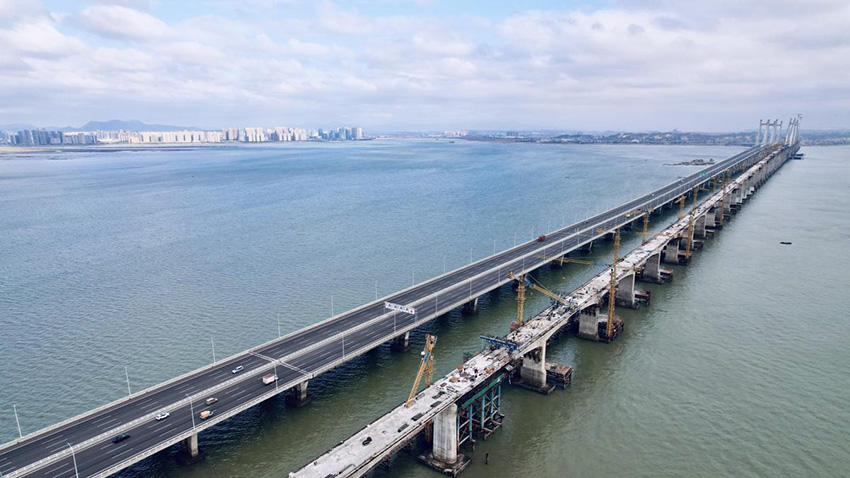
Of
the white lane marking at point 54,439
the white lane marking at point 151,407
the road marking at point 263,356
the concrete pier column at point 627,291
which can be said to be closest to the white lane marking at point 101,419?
the white lane marking at point 54,439

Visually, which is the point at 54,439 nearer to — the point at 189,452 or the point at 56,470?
the point at 56,470

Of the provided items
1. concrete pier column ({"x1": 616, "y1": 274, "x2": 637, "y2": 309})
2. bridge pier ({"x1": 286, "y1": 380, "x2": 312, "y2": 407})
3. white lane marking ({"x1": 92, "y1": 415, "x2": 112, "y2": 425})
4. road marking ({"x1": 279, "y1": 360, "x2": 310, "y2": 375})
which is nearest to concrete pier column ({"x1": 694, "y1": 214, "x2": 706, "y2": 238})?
concrete pier column ({"x1": 616, "y1": 274, "x2": 637, "y2": 309})

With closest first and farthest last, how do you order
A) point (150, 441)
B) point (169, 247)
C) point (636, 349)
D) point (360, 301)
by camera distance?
point (150, 441)
point (636, 349)
point (360, 301)
point (169, 247)

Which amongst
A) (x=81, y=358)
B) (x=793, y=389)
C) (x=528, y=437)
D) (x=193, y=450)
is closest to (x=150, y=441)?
(x=193, y=450)

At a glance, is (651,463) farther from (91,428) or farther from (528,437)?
(91,428)

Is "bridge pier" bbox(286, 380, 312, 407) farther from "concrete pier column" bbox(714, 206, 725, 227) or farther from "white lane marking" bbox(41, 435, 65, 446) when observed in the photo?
"concrete pier column" bbox(714, 206, 725, 227)

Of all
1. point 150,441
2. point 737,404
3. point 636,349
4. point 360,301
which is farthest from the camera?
point 360,301
